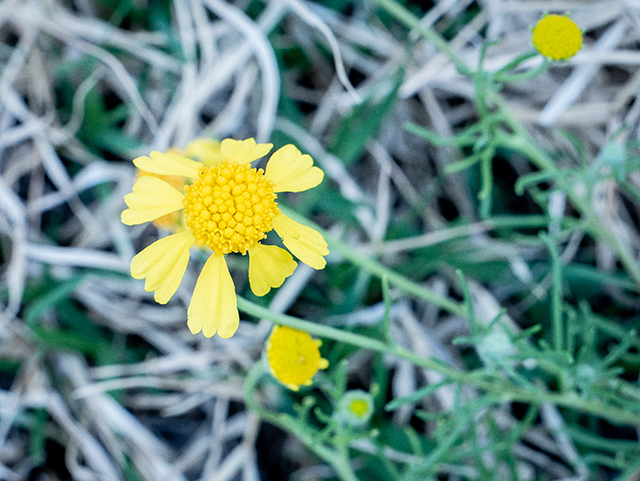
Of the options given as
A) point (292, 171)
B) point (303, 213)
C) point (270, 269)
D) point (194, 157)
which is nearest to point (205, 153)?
point (194, 157)

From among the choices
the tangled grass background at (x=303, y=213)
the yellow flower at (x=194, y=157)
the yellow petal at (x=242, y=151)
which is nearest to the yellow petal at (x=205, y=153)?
the yellow flower at (x=194, y=157)

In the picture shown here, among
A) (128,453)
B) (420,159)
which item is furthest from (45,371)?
(420,159)

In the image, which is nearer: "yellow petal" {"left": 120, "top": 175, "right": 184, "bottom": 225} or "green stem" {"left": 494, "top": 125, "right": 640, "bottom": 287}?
"yellow petal" {"left": 120, "top": 175, "right": 184, "bottom": 225}

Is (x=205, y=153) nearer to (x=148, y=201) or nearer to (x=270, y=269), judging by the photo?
(x=148, y=201)

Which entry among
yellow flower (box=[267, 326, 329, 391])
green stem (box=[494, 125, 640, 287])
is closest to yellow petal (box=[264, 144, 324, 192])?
yellow flower (box=[267, 326, 329, 391])

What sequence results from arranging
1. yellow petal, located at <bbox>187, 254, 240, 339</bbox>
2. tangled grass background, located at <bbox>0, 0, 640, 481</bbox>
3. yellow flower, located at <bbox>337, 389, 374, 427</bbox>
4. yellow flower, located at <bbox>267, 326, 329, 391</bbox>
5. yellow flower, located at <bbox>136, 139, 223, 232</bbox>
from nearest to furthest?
yellow petal, located at <bbox>187, 254, 240, 339</bbox>, yellow flower, located at <bbox>267, 326, 329, 391</bbox>, yellow flower, located at <bbox>337, 389, 374, 427</bbox>, yellow flower, located at <bbox>136, 139, 223, 232</bbox>, tangled grass background, located at <bbox>0, 0, 640, 481</bbox>

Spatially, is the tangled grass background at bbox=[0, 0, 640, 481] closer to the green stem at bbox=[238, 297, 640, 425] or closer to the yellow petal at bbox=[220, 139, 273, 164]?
the green stem at bbox=[238, 297, 640, 425]

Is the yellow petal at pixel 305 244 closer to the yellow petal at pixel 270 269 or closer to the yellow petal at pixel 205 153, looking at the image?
the yellow petal at pixel 270 269
